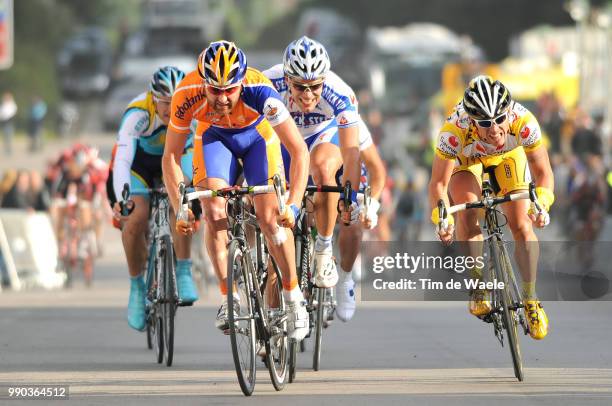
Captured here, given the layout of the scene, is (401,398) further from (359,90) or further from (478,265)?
(359,90)

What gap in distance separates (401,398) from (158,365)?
2485 mm

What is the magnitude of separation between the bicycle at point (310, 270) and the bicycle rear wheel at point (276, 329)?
876mm

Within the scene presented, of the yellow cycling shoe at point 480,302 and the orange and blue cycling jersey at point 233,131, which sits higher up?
the orange and blue cycling jersey at point 233,131

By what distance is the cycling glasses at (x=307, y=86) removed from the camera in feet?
37.3

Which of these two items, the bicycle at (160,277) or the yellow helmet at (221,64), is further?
the bicycle at (160,277)

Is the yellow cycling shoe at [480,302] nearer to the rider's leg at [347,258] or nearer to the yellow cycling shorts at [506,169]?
the yellow cycling shorts at [506,169]

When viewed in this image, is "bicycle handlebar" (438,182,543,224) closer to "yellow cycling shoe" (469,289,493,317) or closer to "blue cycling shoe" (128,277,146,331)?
"yellow cycling shoe" (469,289,493,317)

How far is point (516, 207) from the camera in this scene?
11305 millimetres

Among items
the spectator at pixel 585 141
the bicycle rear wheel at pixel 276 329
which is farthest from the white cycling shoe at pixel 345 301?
the spectator at pixel 585 141

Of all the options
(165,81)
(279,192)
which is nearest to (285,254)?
(279,192)

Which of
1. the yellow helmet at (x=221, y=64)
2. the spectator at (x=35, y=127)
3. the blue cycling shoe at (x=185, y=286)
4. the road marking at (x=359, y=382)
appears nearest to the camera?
the yellow helmet at (x=221, y=64)

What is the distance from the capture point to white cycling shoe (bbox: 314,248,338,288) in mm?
11898

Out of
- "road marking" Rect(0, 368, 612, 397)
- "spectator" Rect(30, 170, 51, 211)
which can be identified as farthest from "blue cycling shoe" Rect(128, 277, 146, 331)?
"spectator" Rect(30, 170, 51, 211)

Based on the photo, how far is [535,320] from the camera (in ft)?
35.9
